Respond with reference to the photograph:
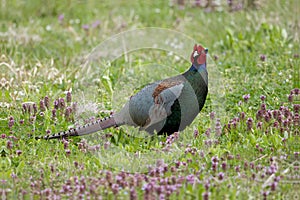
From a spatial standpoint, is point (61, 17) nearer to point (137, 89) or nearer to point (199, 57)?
point (137, 89)

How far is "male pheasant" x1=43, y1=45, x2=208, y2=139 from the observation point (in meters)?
5.24

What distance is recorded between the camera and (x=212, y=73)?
669cm

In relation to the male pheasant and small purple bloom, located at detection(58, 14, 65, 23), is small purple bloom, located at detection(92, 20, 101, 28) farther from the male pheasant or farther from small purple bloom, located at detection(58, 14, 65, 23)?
the male pheasant

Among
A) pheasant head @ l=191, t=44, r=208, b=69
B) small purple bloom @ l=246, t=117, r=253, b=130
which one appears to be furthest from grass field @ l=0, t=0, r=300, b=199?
pheasant head @ l=191, t=44, r=208, b=69

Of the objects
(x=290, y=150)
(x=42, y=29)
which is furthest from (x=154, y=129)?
(x=42, y=29)

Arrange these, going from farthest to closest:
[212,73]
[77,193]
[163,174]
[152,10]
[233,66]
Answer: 1. [152,10]
2. [233,66]
3. [212,73]
4. [163,174]
5. [77,193]

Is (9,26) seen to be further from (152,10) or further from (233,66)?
(233,66)

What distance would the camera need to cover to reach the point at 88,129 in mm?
5410

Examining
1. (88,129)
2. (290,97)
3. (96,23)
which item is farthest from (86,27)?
(290,97)

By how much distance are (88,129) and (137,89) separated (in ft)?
4.28

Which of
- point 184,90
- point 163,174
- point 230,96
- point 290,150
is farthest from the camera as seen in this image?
point 230,96

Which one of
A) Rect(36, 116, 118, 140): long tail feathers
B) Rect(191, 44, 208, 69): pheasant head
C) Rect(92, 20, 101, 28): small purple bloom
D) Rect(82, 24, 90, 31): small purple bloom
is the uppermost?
Rect(92, 20, 101, 28): small purple bloom

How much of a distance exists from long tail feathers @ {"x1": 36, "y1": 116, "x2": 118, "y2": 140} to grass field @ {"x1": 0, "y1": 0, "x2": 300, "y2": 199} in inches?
2.4

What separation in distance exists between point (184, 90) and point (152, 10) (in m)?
4.66
